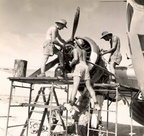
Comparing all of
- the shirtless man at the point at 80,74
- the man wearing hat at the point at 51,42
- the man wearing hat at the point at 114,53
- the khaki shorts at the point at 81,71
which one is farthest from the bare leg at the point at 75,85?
the man wearing hat at the point at 114,53

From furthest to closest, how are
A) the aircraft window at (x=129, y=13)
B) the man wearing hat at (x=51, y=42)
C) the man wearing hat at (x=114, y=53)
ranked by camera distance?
the man wearing hat at (x=114, y=53) < the man wearing hat at (x=51, y=42) < the aircraft window at (x=129, y=13)

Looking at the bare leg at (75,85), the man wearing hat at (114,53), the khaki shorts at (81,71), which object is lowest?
the bare leg at (75,85)

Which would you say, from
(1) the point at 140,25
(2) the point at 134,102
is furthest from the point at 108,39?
(1) the point at 140,25

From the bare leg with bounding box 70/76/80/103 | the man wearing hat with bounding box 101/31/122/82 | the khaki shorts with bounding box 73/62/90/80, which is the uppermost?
the man wearing hat with bounding box 101/31/122/82

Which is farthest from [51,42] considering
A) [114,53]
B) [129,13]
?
[129,13]

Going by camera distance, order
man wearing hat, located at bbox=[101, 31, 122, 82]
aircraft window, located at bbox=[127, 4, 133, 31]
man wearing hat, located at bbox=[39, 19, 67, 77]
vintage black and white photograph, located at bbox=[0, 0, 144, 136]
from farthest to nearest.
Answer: man wearing hat, located at bbox=[101, 31, 122, 82], man wearing hat, located at bbox=[39, 19, 67, 77], vintage black and white photograph, located at bbox=[0, 0, 144, 136], aircraft window, located at bbox=[127, 4, 133, 31]

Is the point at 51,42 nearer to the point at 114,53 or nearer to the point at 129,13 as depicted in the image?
the point at 114,53

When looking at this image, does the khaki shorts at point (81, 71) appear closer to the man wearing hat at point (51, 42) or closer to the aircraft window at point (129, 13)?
the man wearing hat at point (51, 42)

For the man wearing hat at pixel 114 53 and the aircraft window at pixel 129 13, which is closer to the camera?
the aircraft window at pixel 129 13

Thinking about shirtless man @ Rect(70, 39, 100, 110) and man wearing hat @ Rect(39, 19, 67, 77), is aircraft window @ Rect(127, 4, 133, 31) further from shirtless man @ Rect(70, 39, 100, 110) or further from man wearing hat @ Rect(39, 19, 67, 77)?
man wearing hat @ Rect(39, 19, 67, 77)

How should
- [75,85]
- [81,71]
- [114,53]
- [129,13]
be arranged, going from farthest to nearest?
[114,53] → [81,71] → [75,85] → [129,13]

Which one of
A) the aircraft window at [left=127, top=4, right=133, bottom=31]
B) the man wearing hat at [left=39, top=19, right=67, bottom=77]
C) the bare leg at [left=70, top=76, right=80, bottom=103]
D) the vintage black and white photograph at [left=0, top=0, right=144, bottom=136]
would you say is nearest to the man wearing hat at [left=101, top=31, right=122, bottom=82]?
the vintage black and white photograph at [left=0, top=0, right=144, bottom=136]

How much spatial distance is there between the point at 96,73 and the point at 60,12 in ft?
8.27

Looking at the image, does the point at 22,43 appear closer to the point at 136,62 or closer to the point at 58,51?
the point at 58,51
